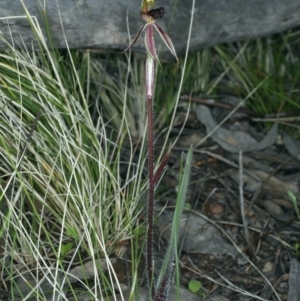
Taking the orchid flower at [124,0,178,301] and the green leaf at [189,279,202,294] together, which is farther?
the green leaf at [189,279,202,294]

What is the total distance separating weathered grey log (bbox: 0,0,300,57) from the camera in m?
2.92

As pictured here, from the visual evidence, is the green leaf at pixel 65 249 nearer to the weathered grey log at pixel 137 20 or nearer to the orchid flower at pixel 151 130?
the orchid flower at pixel 151 130

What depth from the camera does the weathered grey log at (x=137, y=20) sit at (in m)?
2.92

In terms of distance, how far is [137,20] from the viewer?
312 centimetres

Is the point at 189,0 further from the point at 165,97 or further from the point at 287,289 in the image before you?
the point at 287,289

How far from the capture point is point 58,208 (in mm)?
2844

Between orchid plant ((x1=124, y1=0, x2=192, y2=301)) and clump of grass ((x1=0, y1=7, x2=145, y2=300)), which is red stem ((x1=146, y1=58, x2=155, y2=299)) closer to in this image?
orchid plant ((x1=124, y1=0, x2=192, y2=301))

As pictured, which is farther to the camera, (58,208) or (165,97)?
(165,97)

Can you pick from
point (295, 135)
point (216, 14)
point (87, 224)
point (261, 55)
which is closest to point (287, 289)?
point (87, 224)

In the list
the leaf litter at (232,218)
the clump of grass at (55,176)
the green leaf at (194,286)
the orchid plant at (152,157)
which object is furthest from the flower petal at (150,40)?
the green leaf at (194,286)

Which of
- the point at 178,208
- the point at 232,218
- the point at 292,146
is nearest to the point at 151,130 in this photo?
the point at 178,208

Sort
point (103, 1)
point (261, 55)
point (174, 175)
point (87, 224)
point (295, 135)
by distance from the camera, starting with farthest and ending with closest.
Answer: point (261, 55) → point (295, 135) → point (174, 175) → point (103, 1) → point (87, 224)

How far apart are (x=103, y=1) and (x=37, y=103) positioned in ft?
1.77

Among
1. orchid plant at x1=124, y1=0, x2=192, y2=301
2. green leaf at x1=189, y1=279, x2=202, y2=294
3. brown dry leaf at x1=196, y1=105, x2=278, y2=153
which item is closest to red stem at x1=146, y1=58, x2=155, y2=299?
orchid plant at x1=124, y1=0, x2=192, y2=301
